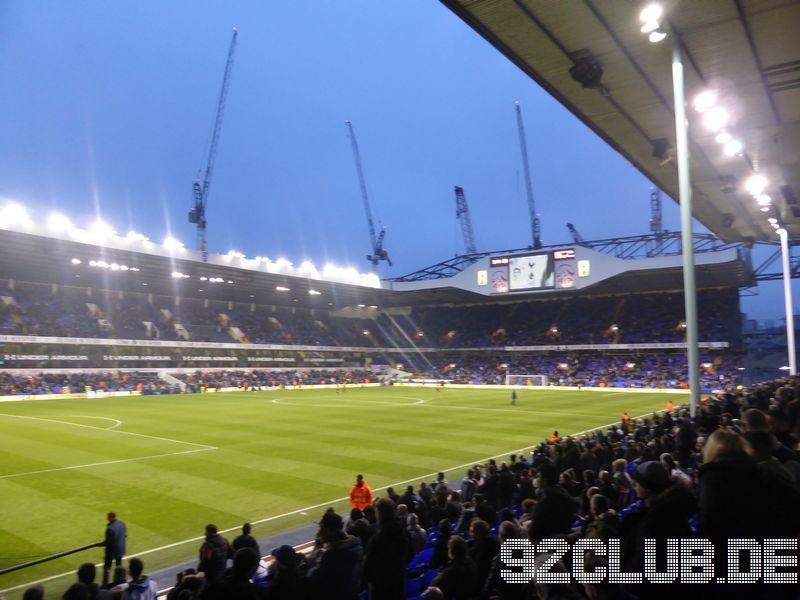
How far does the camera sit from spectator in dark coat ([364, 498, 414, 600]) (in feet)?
13.8

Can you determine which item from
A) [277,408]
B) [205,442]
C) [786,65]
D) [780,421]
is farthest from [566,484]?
[277,408]

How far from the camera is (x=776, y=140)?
548 inches

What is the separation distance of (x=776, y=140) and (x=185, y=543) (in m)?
A: 17.0

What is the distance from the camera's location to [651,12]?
26.4 ft

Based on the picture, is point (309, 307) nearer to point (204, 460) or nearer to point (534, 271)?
point (534, 271)

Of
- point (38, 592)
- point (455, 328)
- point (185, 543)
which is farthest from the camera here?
point (455, 328)

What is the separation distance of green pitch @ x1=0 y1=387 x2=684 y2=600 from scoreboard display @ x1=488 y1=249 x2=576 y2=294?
22.4m

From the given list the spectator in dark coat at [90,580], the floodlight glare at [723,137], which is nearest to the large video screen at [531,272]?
the floodlight glare at [723,137]

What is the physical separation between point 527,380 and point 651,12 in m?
58.4

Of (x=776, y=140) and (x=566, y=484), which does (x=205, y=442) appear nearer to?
(x=566, y=484)

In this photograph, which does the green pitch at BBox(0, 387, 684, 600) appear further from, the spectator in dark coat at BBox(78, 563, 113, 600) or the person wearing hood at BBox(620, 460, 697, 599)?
the person wearing hood at BBox(620, 460, 697, 599)

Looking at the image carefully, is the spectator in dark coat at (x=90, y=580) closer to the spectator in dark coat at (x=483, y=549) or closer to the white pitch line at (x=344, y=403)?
the spectator in dark coat at (x=483, y=549)

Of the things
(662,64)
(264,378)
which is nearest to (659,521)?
(662,64)

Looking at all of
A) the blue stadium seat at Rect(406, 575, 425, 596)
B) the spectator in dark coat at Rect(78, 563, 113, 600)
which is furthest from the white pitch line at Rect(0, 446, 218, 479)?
the blue stadium seat at Rect(406, 575, 425, 596)
